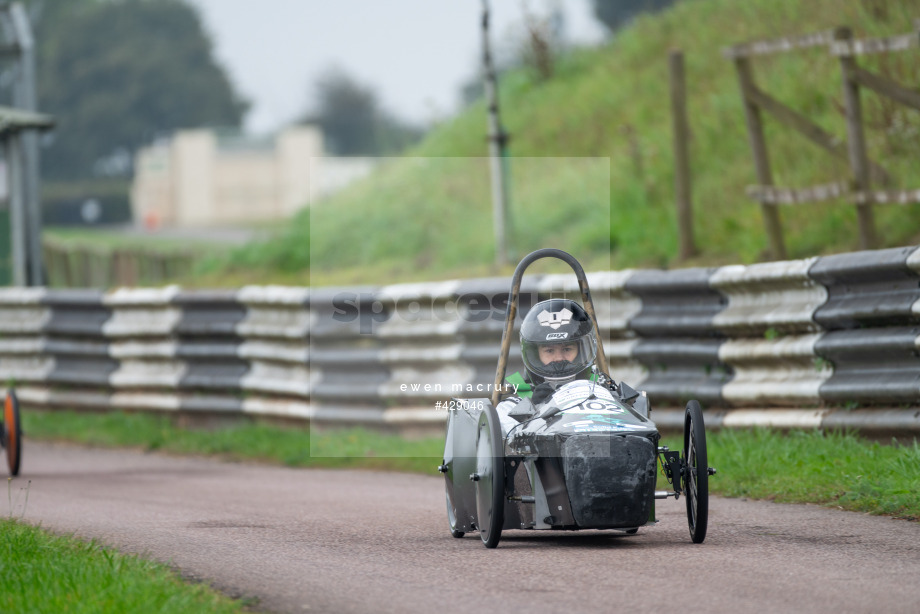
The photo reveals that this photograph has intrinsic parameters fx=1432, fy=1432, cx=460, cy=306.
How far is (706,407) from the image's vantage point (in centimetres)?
1078

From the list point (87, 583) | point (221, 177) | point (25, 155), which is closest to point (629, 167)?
point (25, 155)

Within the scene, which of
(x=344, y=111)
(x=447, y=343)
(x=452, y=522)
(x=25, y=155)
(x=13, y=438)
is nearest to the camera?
(x=452, y=522)

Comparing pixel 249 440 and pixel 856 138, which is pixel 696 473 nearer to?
pixel 856 138

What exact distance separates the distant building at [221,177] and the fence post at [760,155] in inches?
3066

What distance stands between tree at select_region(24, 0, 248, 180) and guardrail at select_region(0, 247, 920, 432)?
84817 millimetres

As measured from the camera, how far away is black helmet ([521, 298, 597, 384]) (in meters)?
7.56

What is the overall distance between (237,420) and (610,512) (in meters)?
8.15

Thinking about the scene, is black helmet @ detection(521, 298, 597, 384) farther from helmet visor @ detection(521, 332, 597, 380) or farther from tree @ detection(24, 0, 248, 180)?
tree @ detection(24, 0, 248, 180)

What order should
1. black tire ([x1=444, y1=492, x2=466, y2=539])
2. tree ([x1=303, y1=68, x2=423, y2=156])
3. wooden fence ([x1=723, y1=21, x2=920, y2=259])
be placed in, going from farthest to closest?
tree ([x1=303, y1=68, x2=423, y2=156]), wooden fence ([x1=723, y1=21, x2=920, y2=259]), black tire ([x1=444, y1=492, x2=466, y2=539])

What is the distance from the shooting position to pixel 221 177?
92500 millimetres

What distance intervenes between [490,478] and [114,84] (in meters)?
97.9

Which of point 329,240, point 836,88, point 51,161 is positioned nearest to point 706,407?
point 836,88

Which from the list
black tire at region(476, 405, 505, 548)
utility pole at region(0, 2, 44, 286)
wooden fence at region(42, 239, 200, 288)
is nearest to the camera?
black tire at region(476, 405, 505, 548)

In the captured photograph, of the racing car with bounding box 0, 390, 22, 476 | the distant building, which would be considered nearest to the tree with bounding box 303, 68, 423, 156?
the distant building
